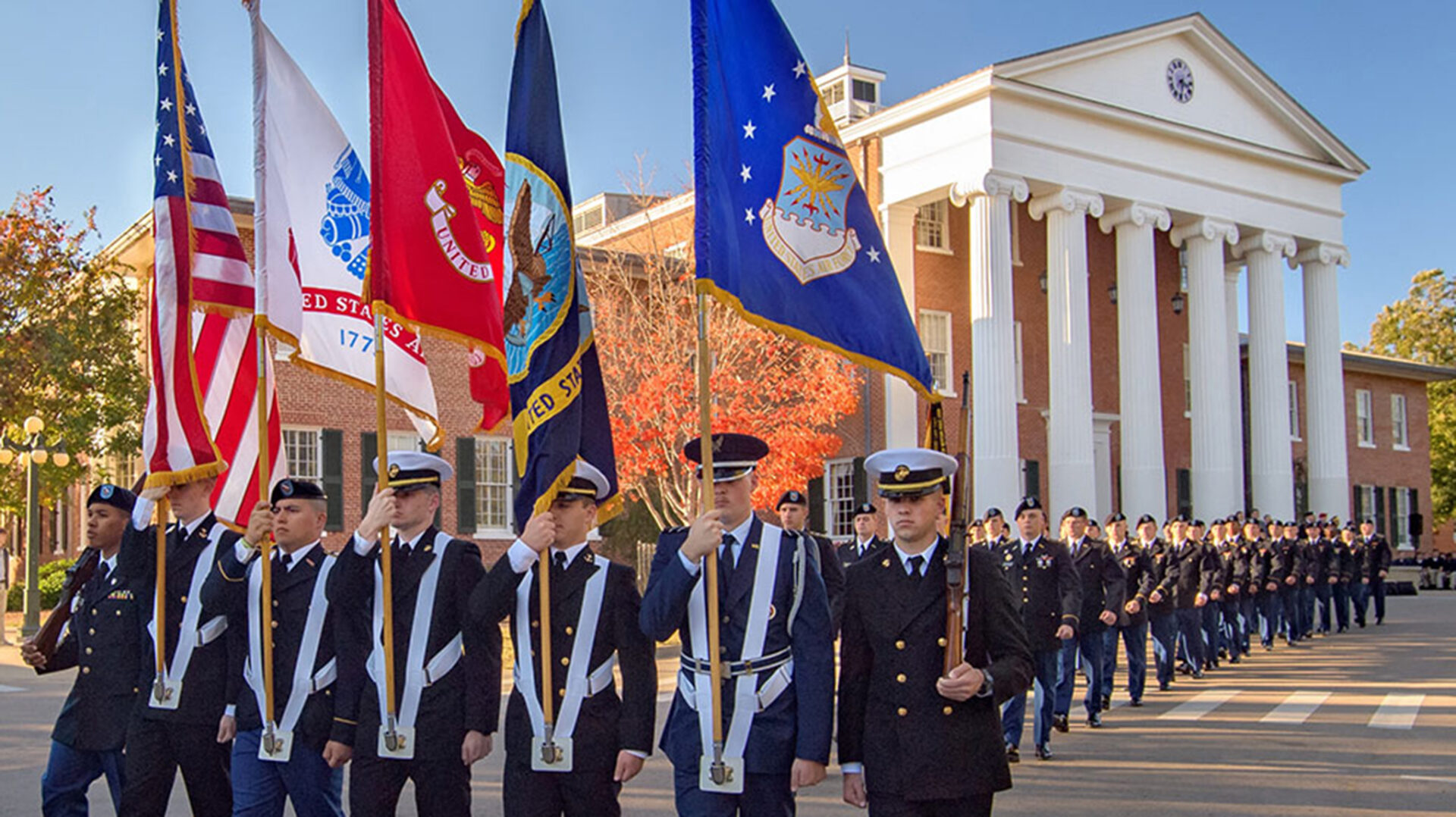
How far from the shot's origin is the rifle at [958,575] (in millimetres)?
5078

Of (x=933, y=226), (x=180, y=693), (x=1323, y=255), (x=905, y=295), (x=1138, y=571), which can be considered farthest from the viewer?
(x=1323, y=255)

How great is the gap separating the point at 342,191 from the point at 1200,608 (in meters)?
13.7

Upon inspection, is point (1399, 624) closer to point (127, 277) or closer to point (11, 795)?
point (11, 795)

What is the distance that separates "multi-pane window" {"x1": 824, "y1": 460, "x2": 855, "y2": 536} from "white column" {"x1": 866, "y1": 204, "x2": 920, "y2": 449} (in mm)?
1761

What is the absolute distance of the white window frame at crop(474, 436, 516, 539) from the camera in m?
29.7

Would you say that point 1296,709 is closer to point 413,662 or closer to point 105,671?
point 413,662

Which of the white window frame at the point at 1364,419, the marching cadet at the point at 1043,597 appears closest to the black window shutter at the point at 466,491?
the marching cadet at the point at 1043,597

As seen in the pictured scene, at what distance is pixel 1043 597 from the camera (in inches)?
469

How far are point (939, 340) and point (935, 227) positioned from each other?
2917 mm

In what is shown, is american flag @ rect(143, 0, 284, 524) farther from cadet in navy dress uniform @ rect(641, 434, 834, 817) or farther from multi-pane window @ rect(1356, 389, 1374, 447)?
multi-pane window @ rect(1356, 389, 1374, 447)

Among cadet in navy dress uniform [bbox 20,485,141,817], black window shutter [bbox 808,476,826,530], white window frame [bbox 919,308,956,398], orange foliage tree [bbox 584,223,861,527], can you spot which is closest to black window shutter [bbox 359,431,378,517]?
orange foliage tree [bbox 584,223,861,527]

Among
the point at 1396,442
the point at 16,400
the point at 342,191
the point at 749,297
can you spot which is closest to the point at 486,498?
the point at 16,400

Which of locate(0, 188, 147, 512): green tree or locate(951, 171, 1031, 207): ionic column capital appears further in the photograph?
locate(951, 171, 1031, 207): ionic column capital

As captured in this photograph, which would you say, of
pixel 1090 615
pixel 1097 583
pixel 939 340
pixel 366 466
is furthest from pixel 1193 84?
pixel 1090 615
